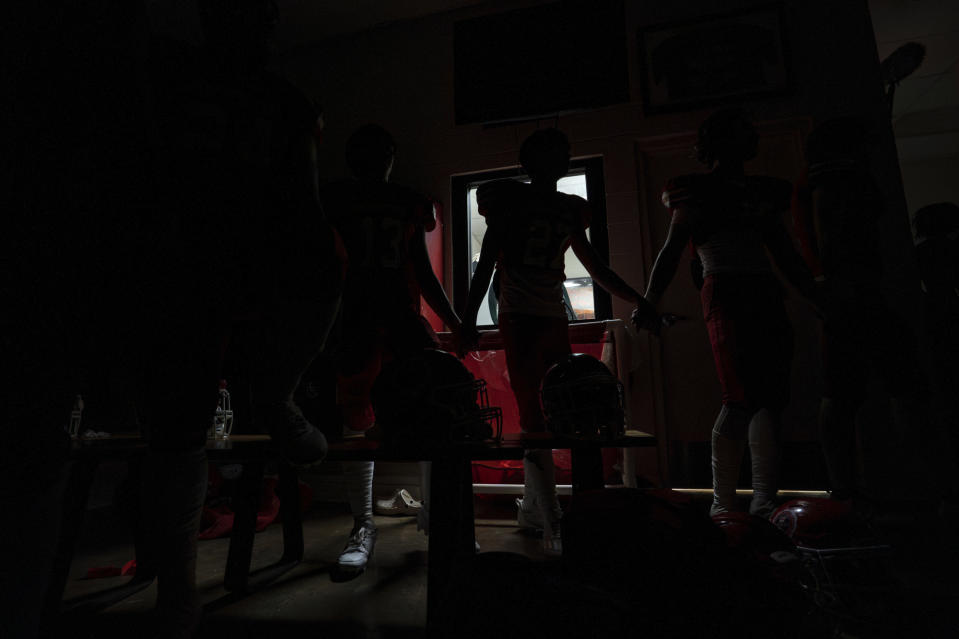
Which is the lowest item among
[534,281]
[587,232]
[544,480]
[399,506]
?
[399,506]

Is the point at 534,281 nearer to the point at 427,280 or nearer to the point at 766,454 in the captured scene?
the point at 427,280

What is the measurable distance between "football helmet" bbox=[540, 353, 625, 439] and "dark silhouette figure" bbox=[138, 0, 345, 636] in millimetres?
713

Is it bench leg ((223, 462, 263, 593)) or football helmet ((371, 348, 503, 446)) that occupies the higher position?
football helmet ((371, 348, 503, 446))

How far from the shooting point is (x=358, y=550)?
1.87 metres

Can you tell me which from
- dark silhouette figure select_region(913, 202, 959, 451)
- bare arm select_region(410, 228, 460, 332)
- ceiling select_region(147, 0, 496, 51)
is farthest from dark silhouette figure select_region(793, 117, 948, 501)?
ceiling select_region(147, 0, 496, 51)

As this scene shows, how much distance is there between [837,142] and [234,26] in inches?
113

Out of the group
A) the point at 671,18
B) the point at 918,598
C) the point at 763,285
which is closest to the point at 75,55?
the point at 763,285

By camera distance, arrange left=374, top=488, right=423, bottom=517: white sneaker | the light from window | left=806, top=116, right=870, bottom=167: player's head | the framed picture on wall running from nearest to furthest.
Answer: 1. left=806, top=116, right=870, bottom=167: player's head
2. left=374, top=488, right=423, bottom=517: white sneaker
3. the framed picture on wall
4. the light from window

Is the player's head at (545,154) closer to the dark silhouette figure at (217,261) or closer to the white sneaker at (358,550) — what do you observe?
the dark silhouette figure at (217,261)

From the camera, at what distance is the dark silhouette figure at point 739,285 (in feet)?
6.29

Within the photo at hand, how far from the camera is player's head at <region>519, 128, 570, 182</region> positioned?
2.15 m

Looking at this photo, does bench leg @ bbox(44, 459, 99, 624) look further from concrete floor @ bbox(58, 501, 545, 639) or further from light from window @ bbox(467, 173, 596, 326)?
light from window @ bbox(467, 173, 596, 326)

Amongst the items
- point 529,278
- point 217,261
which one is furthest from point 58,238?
point 529,278

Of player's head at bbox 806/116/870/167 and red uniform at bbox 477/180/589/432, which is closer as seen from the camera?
red uniform at bbox 477/180/589/432
